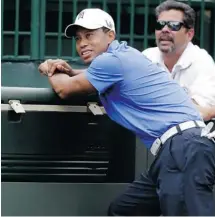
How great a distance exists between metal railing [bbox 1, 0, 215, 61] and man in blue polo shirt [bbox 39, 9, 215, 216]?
2535 mm

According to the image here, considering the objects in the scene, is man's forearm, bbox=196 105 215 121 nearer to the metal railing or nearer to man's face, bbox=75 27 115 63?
man's face, bbox=75 27 115 63

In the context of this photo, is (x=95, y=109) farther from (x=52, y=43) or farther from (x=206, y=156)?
(x=52, y=43)

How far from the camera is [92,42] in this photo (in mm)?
4371

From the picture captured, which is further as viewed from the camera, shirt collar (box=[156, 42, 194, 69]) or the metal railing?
the metal railing

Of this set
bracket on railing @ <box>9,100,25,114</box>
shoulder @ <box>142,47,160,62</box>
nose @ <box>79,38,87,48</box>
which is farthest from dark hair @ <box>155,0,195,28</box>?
bracket on railing @ <box>9,100,25,114</box>

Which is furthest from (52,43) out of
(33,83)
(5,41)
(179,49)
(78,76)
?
(78,76)

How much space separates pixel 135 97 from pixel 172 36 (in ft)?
2.69

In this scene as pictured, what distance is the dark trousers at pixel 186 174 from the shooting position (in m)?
3.99

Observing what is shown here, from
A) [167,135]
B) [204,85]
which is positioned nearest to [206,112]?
[204,85]

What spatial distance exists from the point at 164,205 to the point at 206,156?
0.31m

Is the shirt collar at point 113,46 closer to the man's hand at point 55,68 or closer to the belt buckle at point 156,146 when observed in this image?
the man's hand at point 55,68

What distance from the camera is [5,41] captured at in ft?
22.9

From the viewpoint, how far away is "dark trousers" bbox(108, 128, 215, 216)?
3.99 m

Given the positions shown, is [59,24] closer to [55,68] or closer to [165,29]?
[165,29]
